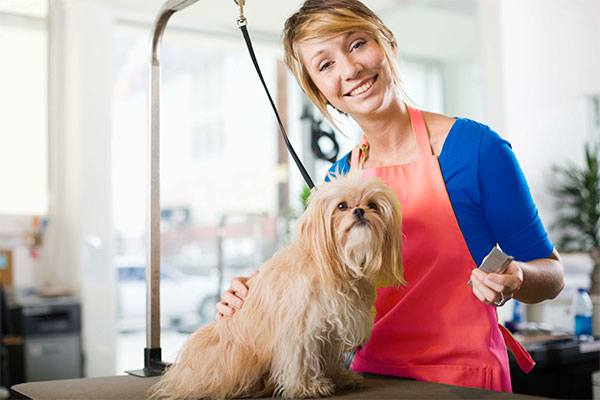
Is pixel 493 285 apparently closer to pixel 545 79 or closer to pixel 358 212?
pixel 358 212

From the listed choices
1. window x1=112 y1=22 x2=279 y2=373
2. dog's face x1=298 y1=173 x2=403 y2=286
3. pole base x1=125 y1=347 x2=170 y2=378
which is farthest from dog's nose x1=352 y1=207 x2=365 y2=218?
window x1=112 y1=22 x2=279 y2=373

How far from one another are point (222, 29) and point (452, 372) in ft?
21.2

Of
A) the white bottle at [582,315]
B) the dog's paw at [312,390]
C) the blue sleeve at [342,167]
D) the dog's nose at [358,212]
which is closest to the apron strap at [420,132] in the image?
the blue sleeve at [342,167]

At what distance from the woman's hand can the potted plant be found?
5652 millimetres

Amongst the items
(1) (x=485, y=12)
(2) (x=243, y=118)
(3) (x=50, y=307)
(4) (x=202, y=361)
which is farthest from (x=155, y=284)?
(2) (x=243, y=118)

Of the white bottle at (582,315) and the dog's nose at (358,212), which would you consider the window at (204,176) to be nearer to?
the white bottle at (582,315)

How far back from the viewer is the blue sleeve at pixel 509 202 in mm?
1387

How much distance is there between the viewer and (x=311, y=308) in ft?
3.88

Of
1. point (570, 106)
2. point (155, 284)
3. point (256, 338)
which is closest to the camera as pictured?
point (256, 338)

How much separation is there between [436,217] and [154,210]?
766 millimetres

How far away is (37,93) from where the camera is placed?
6.45m

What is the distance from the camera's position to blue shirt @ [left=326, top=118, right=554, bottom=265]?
4.56 feet

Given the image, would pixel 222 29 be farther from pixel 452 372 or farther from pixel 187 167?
pixel 452 372

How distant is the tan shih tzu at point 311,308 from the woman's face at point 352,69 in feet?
0.93
